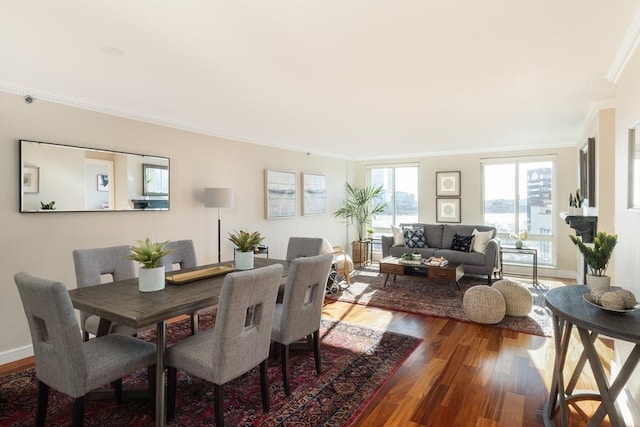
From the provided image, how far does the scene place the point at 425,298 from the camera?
501 centimetres

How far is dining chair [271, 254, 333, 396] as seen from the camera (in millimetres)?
2477

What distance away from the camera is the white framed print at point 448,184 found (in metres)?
7.21

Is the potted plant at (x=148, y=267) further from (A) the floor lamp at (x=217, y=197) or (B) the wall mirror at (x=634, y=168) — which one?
(B) the wall mirror at (x=634, y=168)

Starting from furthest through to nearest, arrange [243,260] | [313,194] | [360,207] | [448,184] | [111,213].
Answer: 1. [360,207]
2. [448,184]
3. [313,194]
4. [111,213]
5. [243,260]

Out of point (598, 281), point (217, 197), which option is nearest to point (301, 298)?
point (598, 281)

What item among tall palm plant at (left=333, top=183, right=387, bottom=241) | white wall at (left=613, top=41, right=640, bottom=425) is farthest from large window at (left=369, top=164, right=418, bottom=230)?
white wall at (left=613, top=41, right=640, bottom=425)

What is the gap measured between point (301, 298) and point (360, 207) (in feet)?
18.0

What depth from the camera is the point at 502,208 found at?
22.6 ft

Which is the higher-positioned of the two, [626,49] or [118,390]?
[626,49]

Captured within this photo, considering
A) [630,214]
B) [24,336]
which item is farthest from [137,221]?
[630,214]

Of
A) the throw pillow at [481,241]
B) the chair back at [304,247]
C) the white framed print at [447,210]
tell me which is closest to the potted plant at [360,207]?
the white framed print at [447,210]

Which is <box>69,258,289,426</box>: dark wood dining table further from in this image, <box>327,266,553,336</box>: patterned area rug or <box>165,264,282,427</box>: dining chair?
<box>327,266,553,336</box>: patterned area rug

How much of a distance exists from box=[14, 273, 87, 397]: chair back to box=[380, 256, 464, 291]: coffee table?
14.2 feet

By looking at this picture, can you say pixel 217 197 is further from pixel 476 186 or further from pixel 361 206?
pixel 476 186
